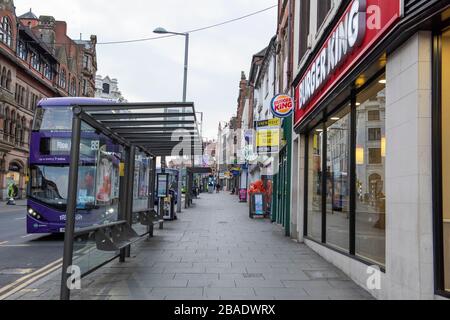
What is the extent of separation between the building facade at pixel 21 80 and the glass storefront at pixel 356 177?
3283 centimetres

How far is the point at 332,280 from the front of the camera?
7.30m

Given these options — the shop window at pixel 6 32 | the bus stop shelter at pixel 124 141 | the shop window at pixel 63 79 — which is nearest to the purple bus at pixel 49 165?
the bus stop shelter at pixel 124 141

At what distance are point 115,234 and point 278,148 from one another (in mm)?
10377

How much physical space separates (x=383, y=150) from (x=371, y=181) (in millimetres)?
746

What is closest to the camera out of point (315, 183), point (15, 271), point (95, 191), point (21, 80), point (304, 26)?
point (15, 271)

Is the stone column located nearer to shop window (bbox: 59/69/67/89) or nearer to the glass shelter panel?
the glass shelter panel

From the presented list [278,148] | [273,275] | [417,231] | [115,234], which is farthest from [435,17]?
[278,148]

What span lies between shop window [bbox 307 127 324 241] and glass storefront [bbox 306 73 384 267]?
3 cm

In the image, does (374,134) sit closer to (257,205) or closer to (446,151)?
(446,151)

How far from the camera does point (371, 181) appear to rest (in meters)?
7.05

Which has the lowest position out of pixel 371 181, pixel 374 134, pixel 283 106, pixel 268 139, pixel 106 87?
pixel 371 181

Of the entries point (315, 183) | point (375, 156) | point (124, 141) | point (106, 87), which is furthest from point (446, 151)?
point (106, 87)

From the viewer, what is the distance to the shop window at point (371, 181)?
259 inches
